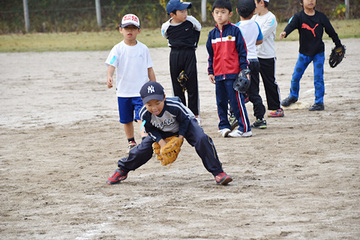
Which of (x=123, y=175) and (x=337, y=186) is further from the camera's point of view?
(x=123, y=175)

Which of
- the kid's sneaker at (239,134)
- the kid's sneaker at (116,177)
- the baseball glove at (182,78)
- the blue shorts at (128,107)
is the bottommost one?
the kid's sneaker at (239,134)

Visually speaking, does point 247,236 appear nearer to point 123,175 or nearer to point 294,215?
point 294,215

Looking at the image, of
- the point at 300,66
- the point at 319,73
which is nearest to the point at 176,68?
the point at 300,66

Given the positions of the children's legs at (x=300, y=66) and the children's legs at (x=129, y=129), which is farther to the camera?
the children's legs at (x=300, y=66)

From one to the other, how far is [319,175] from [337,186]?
436 mm

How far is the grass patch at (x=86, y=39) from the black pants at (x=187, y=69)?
11.0 metres

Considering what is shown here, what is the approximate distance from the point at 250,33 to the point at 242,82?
0.92 metres

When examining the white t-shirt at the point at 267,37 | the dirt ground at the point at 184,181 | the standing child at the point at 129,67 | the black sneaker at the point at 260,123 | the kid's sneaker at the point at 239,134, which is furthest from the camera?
the white t-shirt at the point at 267,37

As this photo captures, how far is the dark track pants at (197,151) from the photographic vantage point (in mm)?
5281

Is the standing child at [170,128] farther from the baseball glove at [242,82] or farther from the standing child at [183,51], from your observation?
the standing child at [183,51]

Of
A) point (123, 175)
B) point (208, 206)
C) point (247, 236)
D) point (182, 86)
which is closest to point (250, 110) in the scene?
point (182, 86)

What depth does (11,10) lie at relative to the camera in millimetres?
29547

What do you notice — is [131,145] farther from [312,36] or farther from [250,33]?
[312,36]

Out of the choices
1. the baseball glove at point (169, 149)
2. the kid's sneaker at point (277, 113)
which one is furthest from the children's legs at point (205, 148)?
the kid's sneaker at point (277, 113)
